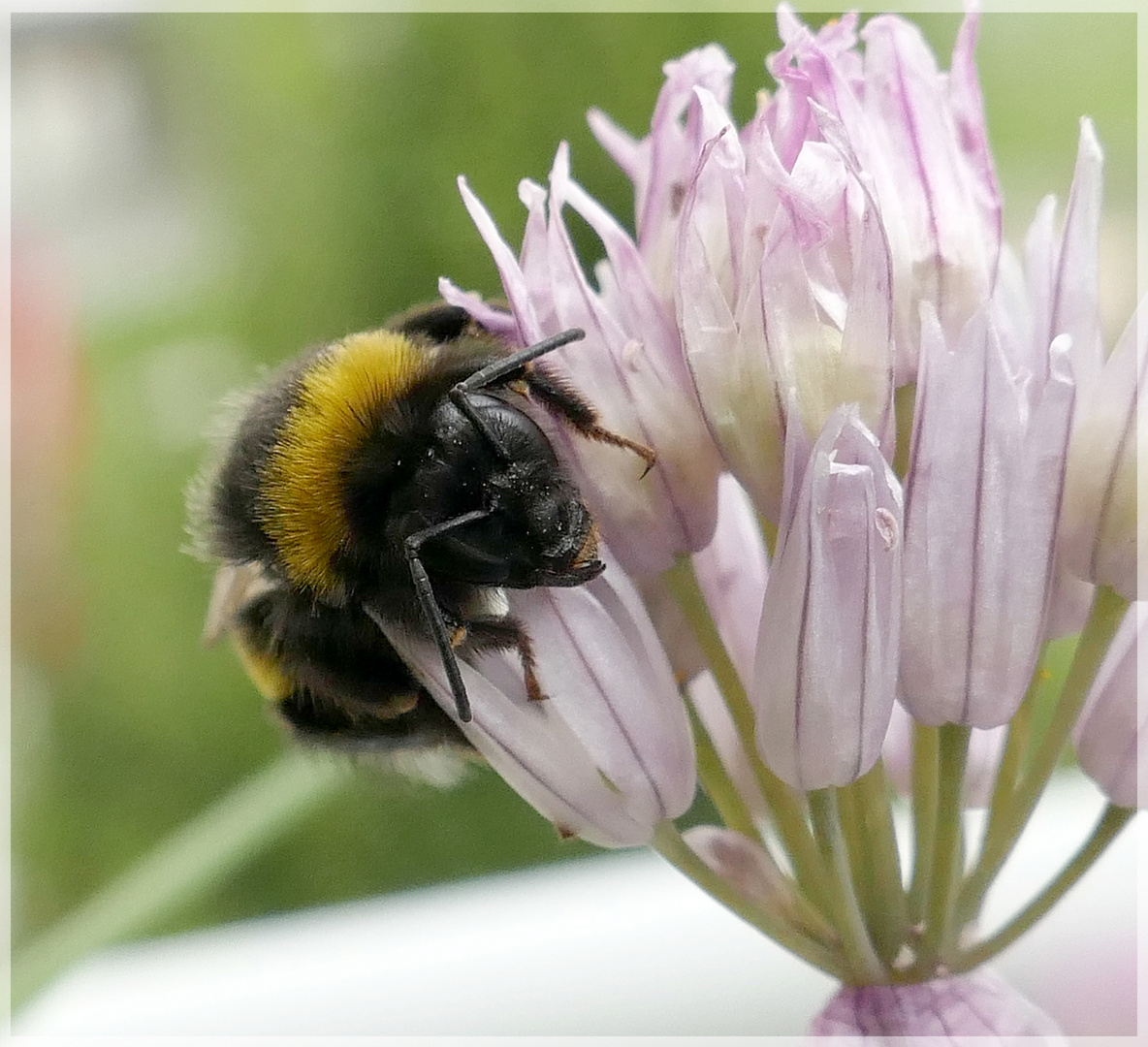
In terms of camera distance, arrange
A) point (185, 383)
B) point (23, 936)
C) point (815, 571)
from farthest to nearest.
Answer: point (185, 383)
point (23, 936)
point (815, 571)

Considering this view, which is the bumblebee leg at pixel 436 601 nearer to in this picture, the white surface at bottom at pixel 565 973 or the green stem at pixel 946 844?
the green stem at pixel 946 844

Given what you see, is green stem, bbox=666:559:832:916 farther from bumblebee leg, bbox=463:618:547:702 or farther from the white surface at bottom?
the white surface at bottom

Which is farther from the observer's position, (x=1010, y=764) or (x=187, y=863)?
(x=187, y=863)

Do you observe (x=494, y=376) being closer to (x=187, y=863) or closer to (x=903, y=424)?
(x=903, y=424)

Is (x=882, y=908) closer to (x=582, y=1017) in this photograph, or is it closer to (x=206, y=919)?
(x=582, y=1017)

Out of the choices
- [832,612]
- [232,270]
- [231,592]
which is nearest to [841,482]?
[832,612]

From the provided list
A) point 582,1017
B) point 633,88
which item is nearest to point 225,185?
point 633,88

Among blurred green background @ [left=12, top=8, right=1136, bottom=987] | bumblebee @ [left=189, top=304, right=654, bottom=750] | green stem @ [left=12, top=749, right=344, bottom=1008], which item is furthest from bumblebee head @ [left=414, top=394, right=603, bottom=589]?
blurred green background @ [left=12, top=8, right=1136, bottom=987]
